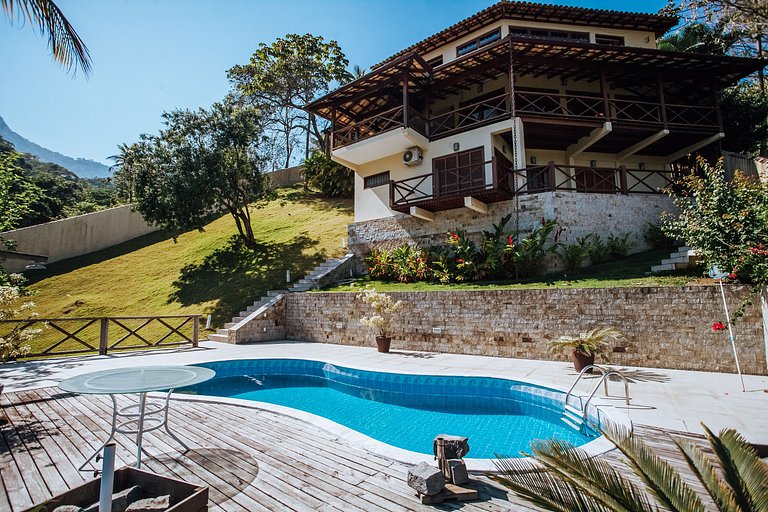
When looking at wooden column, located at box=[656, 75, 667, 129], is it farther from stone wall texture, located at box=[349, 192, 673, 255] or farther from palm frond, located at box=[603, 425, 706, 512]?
palm frond, located at box=[603, 425, 706, 512]

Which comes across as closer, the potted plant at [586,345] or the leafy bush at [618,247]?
the potted plant at [586,345]

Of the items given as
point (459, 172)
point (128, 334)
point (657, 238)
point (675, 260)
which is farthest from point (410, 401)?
point (657, 238)

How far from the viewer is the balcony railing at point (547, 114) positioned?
13.6 meters

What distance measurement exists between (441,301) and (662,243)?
27.0 ft

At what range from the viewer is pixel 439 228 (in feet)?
50.3

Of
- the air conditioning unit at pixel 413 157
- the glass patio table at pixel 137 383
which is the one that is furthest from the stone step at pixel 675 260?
the glass patio table at pixel 137 383

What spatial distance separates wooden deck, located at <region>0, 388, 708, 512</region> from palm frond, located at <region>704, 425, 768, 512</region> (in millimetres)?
1545

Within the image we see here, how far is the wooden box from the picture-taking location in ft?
7.22

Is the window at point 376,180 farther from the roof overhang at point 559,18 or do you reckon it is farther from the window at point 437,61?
the roof overhang at point 559,18

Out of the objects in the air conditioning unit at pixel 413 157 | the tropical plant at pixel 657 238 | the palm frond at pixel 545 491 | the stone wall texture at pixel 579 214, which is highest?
the air conditioning unit at pixel 413 157

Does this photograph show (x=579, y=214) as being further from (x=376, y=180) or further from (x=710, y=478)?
(x=710, y=478)

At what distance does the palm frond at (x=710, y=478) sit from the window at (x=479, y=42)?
56.4 ft

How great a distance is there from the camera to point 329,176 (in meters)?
26.0

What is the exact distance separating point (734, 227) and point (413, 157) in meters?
11.1
